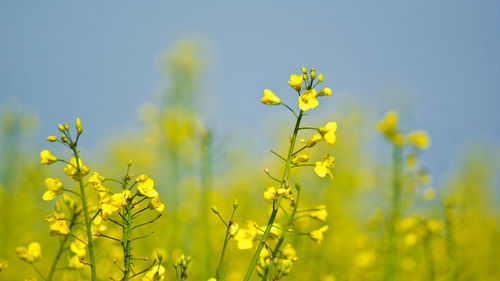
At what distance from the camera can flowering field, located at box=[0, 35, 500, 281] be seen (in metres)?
1.74

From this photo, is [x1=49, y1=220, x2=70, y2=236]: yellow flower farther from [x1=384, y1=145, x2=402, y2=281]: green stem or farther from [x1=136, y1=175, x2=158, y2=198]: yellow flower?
[x1=384, y1=145, x2=402, y2=281]: green stem

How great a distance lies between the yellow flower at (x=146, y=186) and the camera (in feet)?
5.36

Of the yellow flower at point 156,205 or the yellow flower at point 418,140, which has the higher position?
the yellow flower at point 418,140

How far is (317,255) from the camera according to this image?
4.75 metres

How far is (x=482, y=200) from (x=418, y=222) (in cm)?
866

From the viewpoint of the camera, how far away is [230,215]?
6.78 m

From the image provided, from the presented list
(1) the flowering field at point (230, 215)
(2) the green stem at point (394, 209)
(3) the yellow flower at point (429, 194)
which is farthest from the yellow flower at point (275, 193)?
(3) the yellow flower at point (429, 194)

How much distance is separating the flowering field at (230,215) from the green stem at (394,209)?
0.01 m

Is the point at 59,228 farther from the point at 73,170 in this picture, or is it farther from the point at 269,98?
the point at 269,98

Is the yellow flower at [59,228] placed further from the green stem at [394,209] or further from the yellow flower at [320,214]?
the green stem at [394,209]

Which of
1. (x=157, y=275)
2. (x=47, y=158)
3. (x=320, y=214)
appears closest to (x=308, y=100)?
(x=320, y=214)

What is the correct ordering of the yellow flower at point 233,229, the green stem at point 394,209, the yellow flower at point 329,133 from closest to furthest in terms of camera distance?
the yellow flower at point 233,229, the yellow flower at point 329,133, the green stem at point 394,209

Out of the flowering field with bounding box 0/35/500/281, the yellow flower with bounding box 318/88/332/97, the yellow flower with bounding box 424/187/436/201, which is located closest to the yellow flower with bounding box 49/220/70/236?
the flowering field with bounding box 0/35/500/281

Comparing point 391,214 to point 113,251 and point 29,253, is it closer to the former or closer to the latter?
point 113,251
